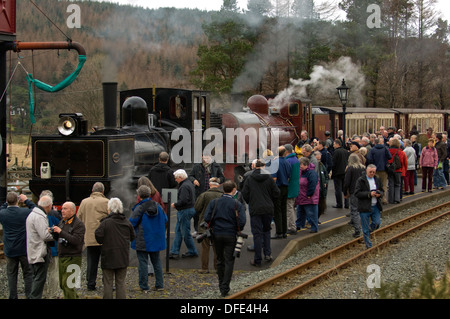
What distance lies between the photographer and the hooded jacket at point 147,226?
7922mm

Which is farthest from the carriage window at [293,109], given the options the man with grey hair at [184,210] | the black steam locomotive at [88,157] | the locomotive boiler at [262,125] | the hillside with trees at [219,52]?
the man with grey hair at [184,210]

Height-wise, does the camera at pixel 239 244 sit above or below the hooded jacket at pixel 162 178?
below

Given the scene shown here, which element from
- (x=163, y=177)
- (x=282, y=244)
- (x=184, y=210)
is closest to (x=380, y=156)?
(x=282, y=244)

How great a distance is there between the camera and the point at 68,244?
7309mm

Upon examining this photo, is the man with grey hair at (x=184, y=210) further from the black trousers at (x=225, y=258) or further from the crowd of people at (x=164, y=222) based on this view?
the black trousers at (x=225, y=258)

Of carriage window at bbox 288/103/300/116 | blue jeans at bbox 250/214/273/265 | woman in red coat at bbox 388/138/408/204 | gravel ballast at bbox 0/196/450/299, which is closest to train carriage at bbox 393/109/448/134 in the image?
carriage window at bbox 288/103/300/116

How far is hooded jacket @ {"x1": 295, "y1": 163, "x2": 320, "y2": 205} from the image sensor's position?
11164mm

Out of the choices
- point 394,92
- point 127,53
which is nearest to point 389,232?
point 127,53

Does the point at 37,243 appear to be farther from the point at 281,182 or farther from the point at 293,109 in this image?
the point at 293,109

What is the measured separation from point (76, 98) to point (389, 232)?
816 inches

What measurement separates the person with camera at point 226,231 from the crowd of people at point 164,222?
0.04 feet

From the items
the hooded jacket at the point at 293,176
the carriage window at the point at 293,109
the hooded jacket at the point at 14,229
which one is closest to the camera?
the hooded jacket at the point at 14,229

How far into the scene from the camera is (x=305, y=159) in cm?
1120

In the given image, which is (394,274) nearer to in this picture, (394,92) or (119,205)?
(119,205)
